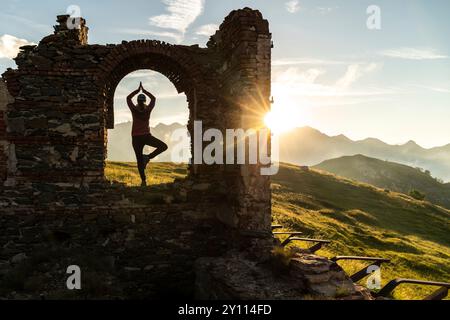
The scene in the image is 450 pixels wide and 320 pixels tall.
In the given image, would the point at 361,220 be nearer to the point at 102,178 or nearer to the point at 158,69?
the point at 158,69

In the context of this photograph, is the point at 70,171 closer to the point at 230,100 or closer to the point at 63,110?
the point at 63,110

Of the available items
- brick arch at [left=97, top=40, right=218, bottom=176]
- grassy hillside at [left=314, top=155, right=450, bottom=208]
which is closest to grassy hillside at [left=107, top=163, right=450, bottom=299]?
brick arch at [left=97, top=40, right=218, bottom=176]

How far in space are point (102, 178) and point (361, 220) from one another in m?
23.7

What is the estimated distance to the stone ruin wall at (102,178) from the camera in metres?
7.30

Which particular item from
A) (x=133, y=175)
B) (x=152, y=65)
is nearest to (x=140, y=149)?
(x=152, y=65)

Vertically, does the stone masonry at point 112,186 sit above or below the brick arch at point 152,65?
below

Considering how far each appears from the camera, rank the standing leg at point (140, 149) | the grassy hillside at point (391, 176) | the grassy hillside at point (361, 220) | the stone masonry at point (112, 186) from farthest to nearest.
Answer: the grassy hillside at point (391, 176)
the grassy hillside at point (361, 220)
the standing leg at point (140, 149)
the stone masonry at point (112, 186)

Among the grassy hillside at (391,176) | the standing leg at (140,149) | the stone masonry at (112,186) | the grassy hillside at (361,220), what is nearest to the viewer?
the stone masonry at (112,186)

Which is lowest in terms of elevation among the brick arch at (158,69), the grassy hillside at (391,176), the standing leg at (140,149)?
the grassy hillside at (391,176)

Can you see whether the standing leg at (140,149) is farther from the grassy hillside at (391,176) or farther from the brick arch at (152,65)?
the grassy hillside at (391,176)

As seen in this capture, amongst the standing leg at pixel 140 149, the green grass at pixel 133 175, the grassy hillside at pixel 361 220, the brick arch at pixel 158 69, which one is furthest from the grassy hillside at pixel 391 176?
the standing leg at pixel 140 149

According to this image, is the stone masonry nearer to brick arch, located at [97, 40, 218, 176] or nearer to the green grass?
brick arch, located at [97, 40, 218, 176]

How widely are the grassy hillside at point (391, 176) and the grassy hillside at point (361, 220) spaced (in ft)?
187
